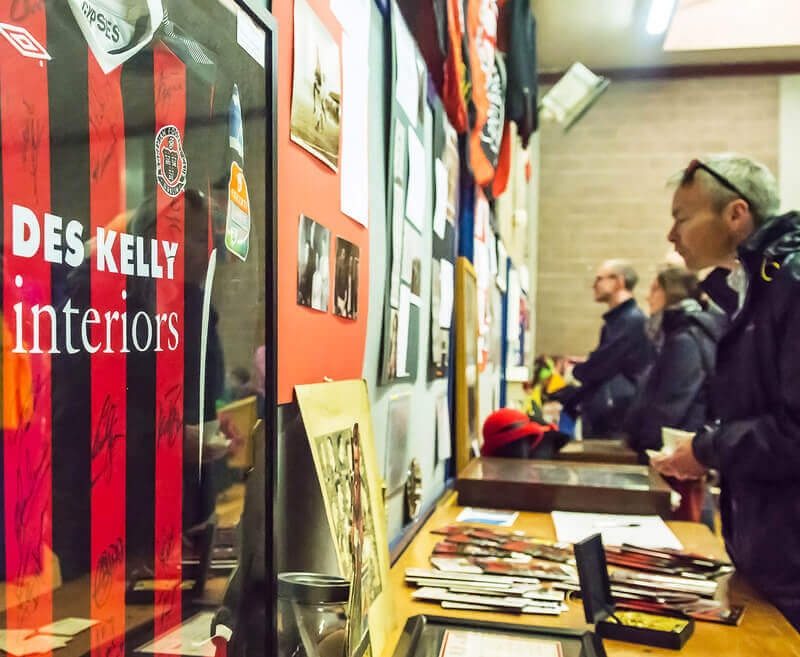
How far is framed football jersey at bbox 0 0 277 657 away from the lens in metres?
0.40

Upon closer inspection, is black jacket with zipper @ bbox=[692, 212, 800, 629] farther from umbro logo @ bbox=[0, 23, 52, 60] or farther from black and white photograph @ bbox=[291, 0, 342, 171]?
umbro logo @ bbox=[0, 23, 52, 60]

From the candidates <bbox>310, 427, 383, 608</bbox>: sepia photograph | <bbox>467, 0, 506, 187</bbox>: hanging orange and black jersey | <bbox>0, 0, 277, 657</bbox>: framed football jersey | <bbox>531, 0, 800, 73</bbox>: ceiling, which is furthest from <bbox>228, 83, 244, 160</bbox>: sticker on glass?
<bbox>531, 0, 800, 73</bbox>: ceiling

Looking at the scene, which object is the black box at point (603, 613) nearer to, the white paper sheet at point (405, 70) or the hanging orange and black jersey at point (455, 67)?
the white paper sheet at point (405, 70)

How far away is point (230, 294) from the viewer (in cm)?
63

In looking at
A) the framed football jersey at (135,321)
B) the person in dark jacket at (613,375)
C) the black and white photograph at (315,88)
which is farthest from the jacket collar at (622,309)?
the framed football jersey at (135,321)

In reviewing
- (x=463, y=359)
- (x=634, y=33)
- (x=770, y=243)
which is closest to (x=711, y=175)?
(x=770, y=243)

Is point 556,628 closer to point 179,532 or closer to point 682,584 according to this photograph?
point 682,584

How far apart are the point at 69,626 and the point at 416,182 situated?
124cm

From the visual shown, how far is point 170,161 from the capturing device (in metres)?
0.54

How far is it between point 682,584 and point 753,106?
18.5 ft

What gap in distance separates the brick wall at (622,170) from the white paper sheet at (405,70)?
4820 millimetres

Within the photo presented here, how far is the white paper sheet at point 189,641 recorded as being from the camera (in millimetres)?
537

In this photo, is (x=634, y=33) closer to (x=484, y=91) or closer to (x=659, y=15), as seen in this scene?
(x=659, y=15)

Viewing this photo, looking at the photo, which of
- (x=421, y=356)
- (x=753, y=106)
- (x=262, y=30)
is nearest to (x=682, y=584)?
(x=421, y=356)
